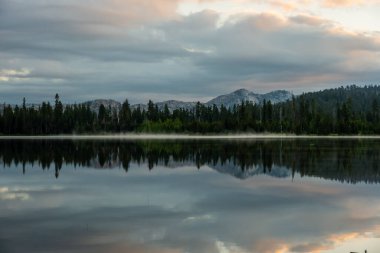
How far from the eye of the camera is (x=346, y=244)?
1573cm

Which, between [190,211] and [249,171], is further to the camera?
[249,171]

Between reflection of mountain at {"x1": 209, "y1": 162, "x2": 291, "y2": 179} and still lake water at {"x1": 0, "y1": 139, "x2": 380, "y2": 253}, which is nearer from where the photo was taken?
still lake water at {"x1": 0, "y1": 139, "x2": 380, "y2": 253}

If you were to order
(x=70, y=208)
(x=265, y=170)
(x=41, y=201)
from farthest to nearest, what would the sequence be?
(x=265, y=170)
(x=41, y=201)
(x=70, y=208)

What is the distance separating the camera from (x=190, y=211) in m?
21.4

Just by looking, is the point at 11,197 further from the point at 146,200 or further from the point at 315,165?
the point at 315,165

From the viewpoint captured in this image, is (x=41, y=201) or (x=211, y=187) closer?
(x=41, y=201)

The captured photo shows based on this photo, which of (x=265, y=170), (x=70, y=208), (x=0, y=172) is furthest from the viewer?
(x=265, y=170)

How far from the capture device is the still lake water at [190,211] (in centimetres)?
1578

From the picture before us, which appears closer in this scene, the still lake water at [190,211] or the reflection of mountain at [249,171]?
the still lake water at [190,211]

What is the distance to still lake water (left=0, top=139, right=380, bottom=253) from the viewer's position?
1578 cm

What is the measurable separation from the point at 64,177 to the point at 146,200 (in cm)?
1181

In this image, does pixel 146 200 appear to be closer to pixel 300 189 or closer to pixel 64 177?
pixel 300 189

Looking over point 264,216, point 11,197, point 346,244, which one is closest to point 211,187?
point 264,216

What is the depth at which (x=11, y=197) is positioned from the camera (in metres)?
25.2
